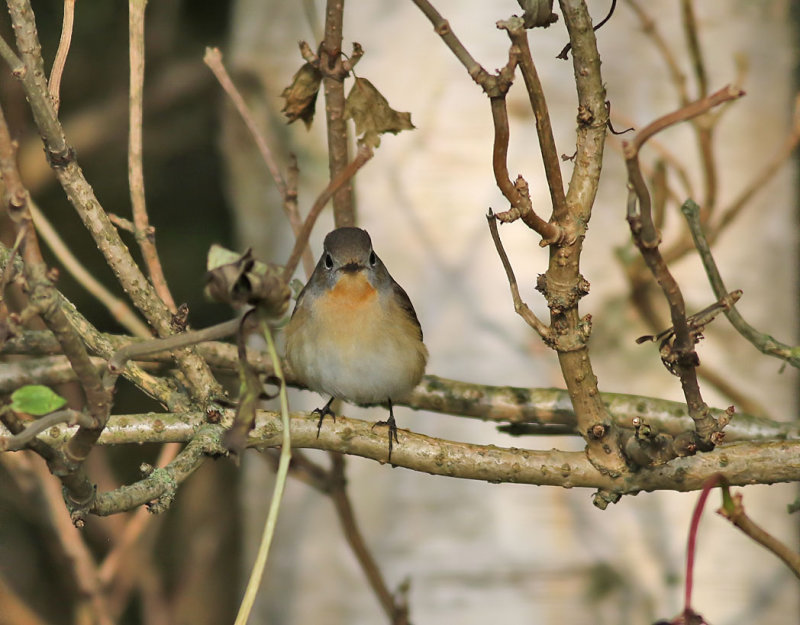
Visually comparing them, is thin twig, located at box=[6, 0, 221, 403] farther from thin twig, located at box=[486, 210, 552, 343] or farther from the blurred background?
the blurred background

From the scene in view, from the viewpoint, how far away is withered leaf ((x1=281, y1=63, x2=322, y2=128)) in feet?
7.86

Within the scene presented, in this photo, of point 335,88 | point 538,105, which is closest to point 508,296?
point 335,88

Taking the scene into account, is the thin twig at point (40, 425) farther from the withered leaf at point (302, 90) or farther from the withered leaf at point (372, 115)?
the withered leaf at point (302, 90)

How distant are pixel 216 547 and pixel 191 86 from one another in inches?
120

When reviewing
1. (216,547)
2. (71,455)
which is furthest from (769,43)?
(216,547)

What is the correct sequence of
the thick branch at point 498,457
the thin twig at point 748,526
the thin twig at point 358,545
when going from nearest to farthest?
the thin twig at point 748,526, the thick branch at point 498,457, the thin twig at point 358,545

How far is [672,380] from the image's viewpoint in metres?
3.44

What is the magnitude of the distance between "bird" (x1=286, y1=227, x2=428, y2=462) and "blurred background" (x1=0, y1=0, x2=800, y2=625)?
1.26 ft

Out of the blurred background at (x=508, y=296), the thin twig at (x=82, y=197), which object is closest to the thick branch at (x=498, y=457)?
the thin twig at (x=82, y=197)

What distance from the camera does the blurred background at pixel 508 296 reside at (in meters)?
3.32

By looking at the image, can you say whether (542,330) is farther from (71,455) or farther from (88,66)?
(88,66)

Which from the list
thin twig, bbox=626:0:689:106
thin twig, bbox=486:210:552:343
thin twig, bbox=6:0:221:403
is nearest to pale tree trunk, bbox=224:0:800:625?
thin twig, bbox=626:0:689:106

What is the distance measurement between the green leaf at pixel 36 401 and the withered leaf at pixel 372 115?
111cm

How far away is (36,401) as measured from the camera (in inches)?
51.4
